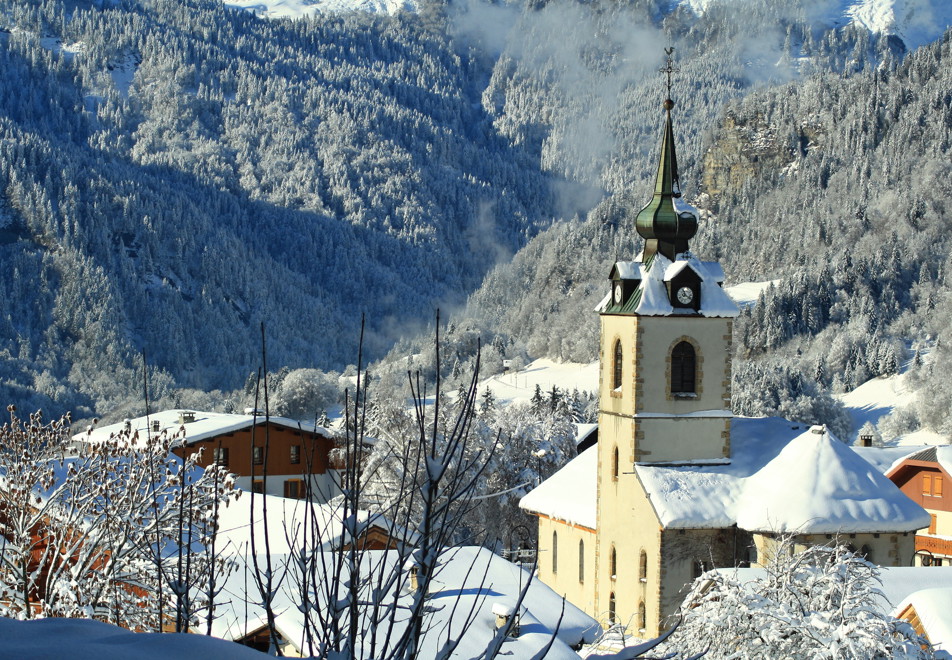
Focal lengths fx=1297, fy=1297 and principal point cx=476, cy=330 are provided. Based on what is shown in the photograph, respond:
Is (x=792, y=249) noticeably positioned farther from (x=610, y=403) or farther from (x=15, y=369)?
(x=610, y=403)

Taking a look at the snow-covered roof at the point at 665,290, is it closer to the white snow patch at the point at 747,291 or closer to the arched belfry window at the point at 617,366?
the arched belfry window at the point at 617,366

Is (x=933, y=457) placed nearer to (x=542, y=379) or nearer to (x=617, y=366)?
(x=617, y=366)

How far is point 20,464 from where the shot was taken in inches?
714

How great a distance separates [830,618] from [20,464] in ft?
39.0

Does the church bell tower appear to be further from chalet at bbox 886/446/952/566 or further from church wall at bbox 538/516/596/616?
chalet at bbox 886/446/952/566

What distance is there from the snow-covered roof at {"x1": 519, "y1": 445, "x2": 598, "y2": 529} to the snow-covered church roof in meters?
3.95

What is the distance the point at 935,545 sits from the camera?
48219 millimetres

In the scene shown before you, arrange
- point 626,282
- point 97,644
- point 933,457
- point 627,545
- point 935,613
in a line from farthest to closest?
point 933,457 → point 626,282 → point 627,545 → point 935,613 → point 97,644

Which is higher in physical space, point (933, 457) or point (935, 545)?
point (933, 457)

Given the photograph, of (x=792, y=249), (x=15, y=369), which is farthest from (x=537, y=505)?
(x=15, y=369)

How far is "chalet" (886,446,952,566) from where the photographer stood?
4769 centimetres

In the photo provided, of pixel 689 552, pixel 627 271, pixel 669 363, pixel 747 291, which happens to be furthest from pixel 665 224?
pixel 747 291

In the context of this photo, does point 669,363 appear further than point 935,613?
Yes

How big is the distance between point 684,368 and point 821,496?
17.5 feet
